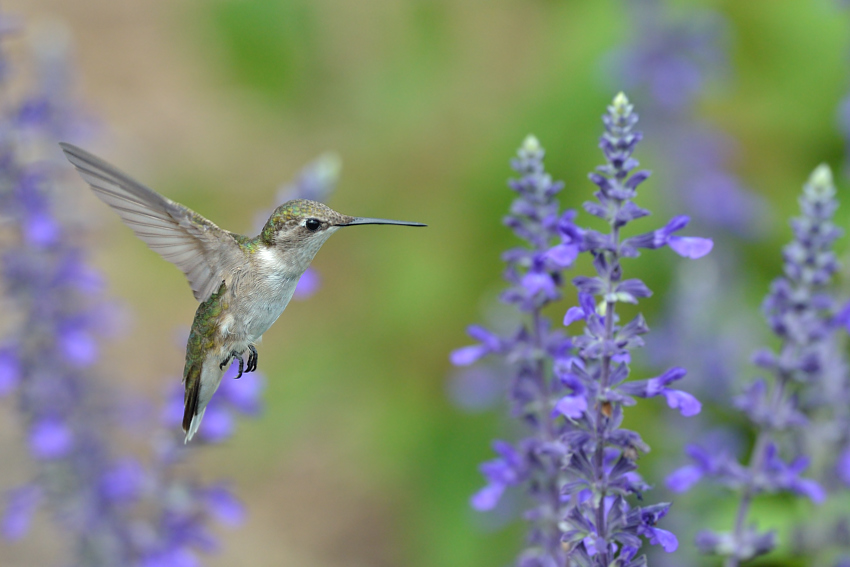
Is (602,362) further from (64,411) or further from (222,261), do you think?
(64,411)

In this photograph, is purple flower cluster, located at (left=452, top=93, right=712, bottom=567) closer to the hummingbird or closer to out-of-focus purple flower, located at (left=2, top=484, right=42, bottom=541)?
the hummingbird

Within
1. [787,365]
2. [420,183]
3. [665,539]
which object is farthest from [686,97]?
[665,539]

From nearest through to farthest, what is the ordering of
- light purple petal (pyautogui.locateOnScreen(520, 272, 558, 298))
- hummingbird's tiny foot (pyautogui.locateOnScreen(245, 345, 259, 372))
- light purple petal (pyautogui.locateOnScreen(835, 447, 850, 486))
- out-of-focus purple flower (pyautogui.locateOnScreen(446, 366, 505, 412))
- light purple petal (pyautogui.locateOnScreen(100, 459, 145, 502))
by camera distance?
light purple petal (pyautogui.locateOnScreen(520, 272, 558, 298))
hummingbird's tiny foot (pyautogui.locateOnScreen(245, 345, 259, 372))
light purple petal (pyautogui.locateOnScreen(835, 447, 850, 486))
light purple petal (pyautogui.locateOnScreen(100, 459, 145, 502))
out-of-focus purple flower (pyautogui.locateOnScreen(446, 366, 505, 412))

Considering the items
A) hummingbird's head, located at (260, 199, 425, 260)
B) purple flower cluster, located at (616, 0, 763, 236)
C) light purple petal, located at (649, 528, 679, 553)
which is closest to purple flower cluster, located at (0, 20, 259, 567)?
hummingbird's head, located at (260, 199, 425, 260)

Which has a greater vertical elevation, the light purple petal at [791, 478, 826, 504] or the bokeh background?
the bokeh background

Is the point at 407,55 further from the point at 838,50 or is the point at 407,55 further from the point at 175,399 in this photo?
the point at 175,399

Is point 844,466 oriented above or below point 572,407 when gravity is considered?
above
